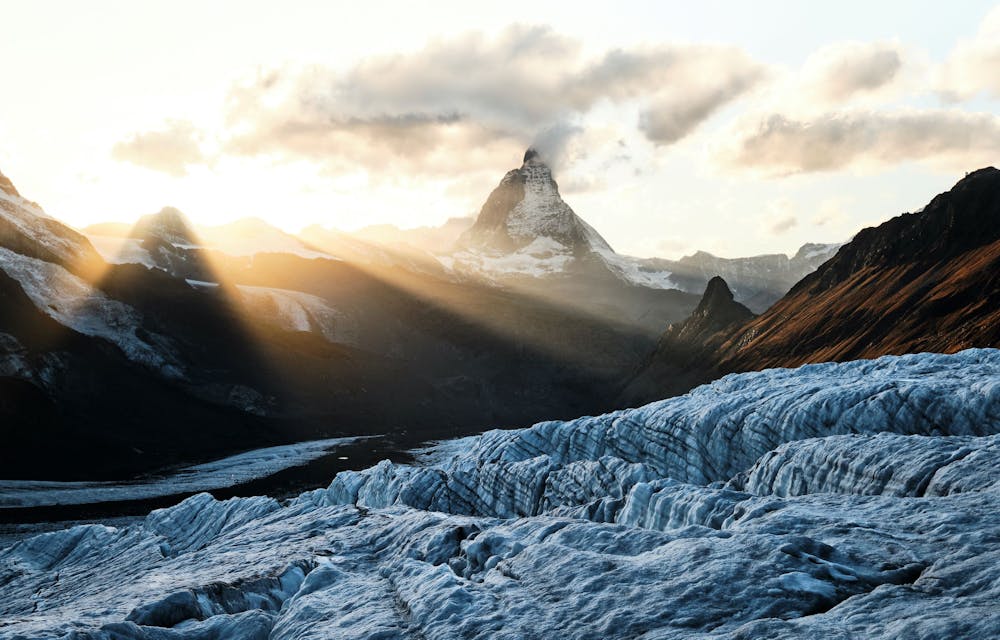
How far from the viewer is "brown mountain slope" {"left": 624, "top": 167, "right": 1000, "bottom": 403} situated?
106875 millimetres

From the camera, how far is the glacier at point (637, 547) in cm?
1602

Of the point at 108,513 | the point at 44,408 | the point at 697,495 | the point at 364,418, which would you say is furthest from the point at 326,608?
the point at 364,418

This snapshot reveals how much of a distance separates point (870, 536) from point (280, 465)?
109611mm

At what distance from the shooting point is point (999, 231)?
128 m

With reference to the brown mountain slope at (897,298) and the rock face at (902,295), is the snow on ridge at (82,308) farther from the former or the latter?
the rock face at (902,295)

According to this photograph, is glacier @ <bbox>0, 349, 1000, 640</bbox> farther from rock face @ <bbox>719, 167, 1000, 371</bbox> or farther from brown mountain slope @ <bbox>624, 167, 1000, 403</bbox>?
brown mountain slope @ <bbox>624, 167, 1000, 403</bbox>

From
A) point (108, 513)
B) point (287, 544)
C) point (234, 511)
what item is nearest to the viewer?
point (287, 544)

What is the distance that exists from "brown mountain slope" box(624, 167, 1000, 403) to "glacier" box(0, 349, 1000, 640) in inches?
2457

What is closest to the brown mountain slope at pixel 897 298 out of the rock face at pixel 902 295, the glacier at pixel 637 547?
the rock face at pixel 902 295

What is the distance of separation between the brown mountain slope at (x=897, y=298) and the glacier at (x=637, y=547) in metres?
62.4

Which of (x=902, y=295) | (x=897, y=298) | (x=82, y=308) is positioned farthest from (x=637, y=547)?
(x=82, y=308)

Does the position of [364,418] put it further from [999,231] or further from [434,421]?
[999,231]

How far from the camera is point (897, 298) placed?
127 meters

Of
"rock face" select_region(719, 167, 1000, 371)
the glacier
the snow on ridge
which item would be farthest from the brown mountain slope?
the snow on ridge
